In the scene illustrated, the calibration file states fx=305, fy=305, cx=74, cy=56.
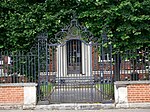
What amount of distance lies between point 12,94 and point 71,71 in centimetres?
248

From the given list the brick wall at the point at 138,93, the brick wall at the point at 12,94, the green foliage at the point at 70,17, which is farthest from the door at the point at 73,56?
the brick wall at the point at 138,93

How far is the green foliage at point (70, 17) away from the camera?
11.8m

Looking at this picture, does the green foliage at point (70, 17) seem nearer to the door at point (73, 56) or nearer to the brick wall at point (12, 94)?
the door at point (73, 56)

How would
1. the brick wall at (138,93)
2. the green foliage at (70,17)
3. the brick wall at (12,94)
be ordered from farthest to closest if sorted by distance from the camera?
the green foliage at (70,17) < the brick wall at (12,94) < the brick wall at (138,93)

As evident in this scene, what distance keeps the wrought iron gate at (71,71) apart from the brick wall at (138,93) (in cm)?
76

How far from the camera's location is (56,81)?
38.7ft

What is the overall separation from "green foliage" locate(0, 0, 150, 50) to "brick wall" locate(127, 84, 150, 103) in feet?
6.57

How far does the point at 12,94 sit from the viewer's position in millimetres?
10891

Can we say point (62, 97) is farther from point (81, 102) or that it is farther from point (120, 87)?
point (120, 87)

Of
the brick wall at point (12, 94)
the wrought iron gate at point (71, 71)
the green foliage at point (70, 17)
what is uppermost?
the green foliage at point (70, 17)

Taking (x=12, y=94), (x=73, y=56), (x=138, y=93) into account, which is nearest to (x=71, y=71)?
(x=73, y=56)

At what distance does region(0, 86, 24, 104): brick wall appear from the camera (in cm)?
1089

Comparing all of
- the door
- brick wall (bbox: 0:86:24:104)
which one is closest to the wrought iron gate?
the door

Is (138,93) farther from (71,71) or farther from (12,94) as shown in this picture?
(12,94)
